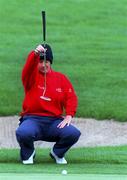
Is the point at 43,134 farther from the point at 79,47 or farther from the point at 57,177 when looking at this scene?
the point at 79,47

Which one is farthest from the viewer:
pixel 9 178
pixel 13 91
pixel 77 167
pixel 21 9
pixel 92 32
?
pixel 21 9

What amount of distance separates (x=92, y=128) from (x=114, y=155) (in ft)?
9.16

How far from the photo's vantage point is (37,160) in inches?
361

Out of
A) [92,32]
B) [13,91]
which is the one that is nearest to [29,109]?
[13,91]

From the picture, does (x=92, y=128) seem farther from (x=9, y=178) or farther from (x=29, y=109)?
(x=9, y=178)

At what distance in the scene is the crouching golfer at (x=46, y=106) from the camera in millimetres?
8805

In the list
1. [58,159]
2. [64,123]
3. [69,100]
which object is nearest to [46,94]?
[69,100]

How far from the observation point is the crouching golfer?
880 centimetres

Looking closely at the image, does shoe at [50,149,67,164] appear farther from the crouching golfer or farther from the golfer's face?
the golfer's face

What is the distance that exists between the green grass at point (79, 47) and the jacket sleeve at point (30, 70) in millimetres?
4007

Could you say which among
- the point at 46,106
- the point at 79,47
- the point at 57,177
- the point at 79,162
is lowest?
the point at 79,47

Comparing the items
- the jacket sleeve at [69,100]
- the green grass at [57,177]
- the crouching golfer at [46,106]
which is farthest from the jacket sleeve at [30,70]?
the green grass at [57,177]

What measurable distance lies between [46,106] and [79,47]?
9.23m

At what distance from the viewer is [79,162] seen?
910cm
